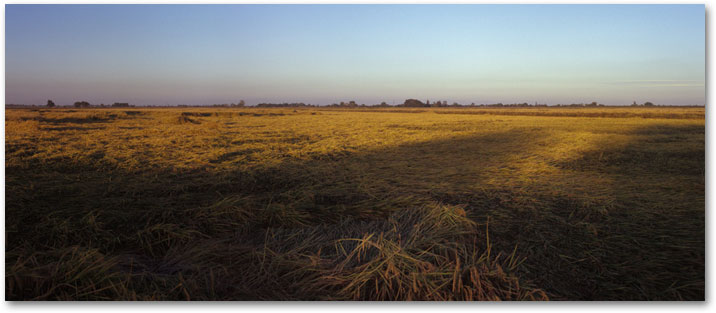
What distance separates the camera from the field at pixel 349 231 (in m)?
2.18

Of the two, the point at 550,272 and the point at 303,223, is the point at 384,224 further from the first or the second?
the point at 550,272

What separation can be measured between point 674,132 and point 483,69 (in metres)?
4.39

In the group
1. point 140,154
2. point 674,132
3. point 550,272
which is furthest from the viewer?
point 674,132

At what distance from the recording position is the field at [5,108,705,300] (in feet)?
7.16

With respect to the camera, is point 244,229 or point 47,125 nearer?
point 244,229

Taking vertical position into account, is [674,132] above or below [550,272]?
above

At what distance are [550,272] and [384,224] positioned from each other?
111cm

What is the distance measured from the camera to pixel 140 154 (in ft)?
17.9

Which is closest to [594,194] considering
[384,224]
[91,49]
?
[384,224]

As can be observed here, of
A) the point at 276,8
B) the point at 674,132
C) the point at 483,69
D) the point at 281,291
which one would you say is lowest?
the point at 281,291

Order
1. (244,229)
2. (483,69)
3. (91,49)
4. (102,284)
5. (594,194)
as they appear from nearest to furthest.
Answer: (102,284), (244,229), (594,194), (91,49), (483,69)

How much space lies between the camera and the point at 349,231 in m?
2.75

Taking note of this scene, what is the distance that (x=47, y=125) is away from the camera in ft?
22.8

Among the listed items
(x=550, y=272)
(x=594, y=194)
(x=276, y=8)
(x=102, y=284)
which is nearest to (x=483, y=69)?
(x=594, y=194)
